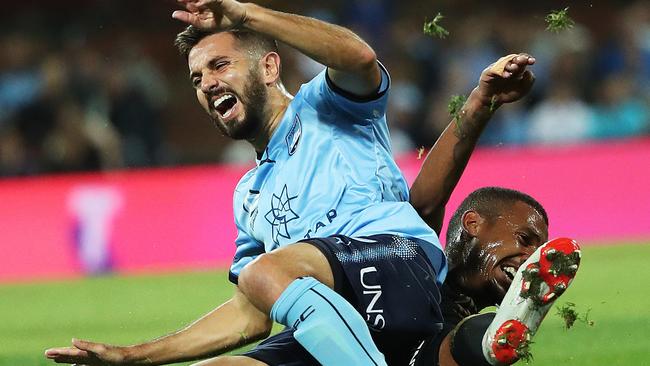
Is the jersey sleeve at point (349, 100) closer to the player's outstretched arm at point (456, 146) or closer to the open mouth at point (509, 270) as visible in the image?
the player's outstretched arm at point (456, 146)

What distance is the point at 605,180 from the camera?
12.6m

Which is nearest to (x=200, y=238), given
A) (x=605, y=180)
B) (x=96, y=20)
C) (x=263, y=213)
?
(x=605, y=180)

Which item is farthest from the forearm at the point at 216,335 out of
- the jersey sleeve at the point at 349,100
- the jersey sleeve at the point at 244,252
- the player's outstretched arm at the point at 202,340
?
the jersey sleeve at the point at 349,100

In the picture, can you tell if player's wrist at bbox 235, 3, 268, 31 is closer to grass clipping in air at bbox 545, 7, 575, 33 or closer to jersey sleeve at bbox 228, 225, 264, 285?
jersey sleeve at bbox 228, 225, 264, 285

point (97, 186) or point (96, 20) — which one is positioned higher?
point (96, 20)

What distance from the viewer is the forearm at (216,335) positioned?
16.5 feet

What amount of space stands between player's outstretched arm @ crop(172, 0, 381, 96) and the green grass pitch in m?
2.22

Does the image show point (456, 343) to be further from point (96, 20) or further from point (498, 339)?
point (96, 20)

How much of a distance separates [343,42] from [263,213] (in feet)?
2.81

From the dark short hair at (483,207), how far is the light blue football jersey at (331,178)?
346 millimetres

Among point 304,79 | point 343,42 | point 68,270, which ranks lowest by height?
point 68,270

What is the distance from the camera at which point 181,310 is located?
9688 mm

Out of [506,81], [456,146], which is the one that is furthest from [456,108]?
[506,81]

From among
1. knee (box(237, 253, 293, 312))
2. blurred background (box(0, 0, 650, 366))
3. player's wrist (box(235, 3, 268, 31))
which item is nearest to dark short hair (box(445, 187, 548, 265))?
knee (box(237, 253, 293, 312))
